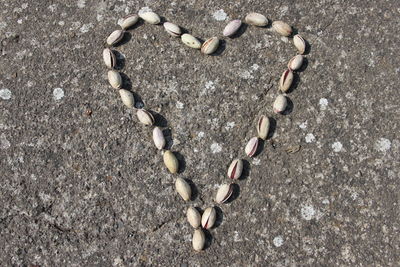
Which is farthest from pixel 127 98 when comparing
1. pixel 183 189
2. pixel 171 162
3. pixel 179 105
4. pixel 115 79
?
pixel 183 189

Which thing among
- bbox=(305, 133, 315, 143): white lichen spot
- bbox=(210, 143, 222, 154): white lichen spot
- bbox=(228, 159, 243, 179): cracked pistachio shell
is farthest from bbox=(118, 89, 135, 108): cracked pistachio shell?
bbox=(305, 133, 315, 143): white lichen spot

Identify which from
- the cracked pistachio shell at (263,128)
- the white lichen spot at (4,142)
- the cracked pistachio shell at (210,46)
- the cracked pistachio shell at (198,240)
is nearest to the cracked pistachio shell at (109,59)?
the cracked pistachio shell at (210,46)

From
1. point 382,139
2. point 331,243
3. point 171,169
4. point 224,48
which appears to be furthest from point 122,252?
point 382,139

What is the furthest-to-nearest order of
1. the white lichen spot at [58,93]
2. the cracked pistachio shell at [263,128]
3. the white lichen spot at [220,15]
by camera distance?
the white lichen spot at [220,15]
the white lichen spot at [58,93]
the cracked pistachio shell at [263,128]

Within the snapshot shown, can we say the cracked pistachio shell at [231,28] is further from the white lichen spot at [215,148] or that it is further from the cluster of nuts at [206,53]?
the white lichen spot at [215,148]

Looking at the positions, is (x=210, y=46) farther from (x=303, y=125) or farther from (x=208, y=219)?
(x=208, y=219)
